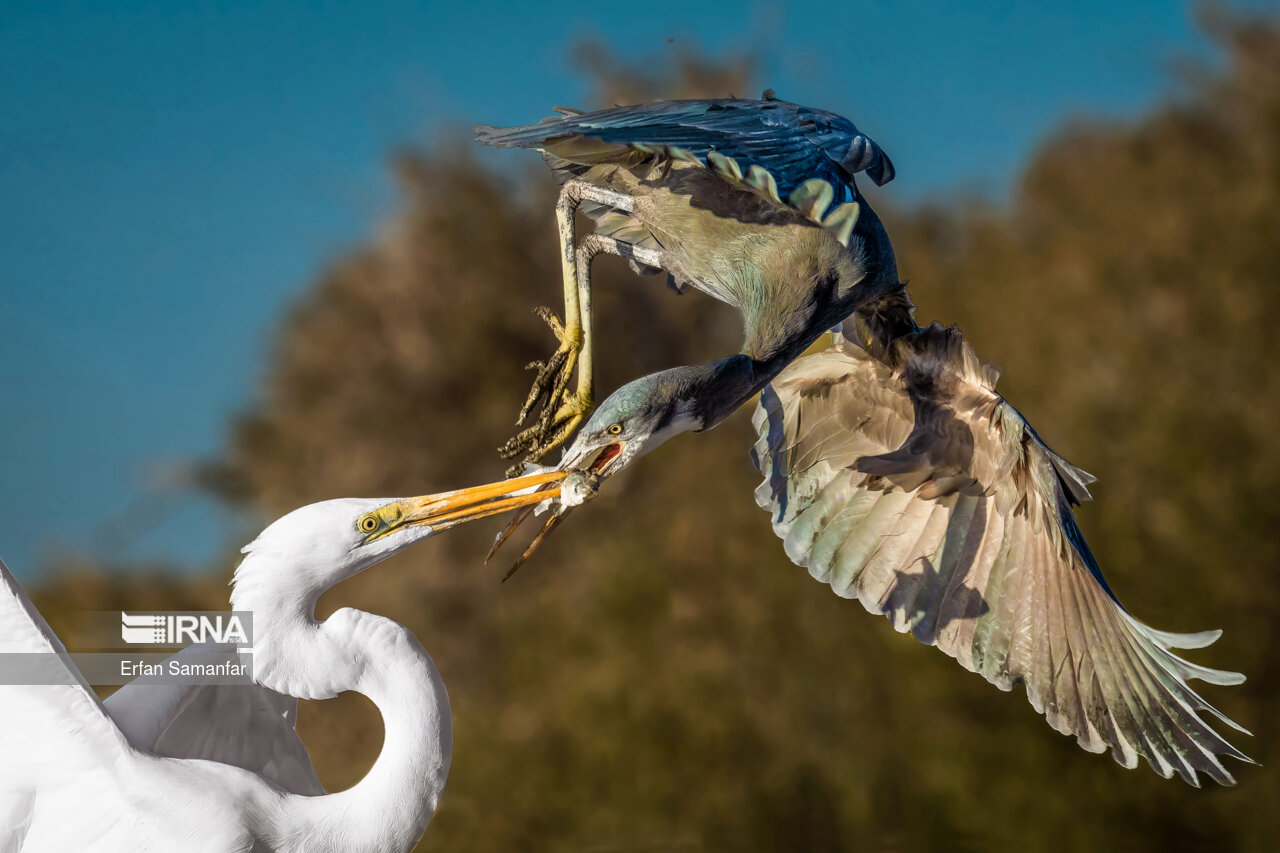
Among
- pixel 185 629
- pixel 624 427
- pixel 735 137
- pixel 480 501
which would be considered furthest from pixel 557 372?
pixel 185 629

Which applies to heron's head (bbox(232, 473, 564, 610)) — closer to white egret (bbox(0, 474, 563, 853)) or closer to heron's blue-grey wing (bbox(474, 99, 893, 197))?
white egret (bbox(0, 474, 563, 853))

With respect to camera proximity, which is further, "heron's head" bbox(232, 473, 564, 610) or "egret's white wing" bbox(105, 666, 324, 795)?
"egret's white wing" bbox(105, 666, 324, 795)

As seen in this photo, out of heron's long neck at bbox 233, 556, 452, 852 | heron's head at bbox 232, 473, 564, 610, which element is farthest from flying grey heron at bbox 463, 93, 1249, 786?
heron's long neck at bbox 233, 556, 452, 852

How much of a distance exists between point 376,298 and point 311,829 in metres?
6.30

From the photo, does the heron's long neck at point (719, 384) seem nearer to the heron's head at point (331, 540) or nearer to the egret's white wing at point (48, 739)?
the heron's head at point (331, 540)

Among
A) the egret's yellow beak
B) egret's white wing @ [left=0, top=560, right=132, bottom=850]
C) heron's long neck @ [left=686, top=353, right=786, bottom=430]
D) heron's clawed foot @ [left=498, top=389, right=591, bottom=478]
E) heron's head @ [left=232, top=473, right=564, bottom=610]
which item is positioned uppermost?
heron's long neck @ [left=686, top=353, right=786, bottom=430]

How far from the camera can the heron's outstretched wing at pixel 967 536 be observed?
2955 mm

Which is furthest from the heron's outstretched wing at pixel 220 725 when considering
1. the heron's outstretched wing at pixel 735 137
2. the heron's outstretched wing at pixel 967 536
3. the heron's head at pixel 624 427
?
the heron's outstretched wing at pixel 967 536

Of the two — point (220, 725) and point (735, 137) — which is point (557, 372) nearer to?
point (735, 137)

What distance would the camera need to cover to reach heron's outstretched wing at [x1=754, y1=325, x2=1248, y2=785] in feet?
9.70

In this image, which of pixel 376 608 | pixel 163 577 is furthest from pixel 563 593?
pixel 163 577

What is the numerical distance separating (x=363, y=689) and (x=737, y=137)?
1253 millimetres

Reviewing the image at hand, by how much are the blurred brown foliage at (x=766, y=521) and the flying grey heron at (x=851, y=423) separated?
423cm

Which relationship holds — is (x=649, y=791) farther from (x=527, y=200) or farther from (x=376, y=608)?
(x=527, y=200)
